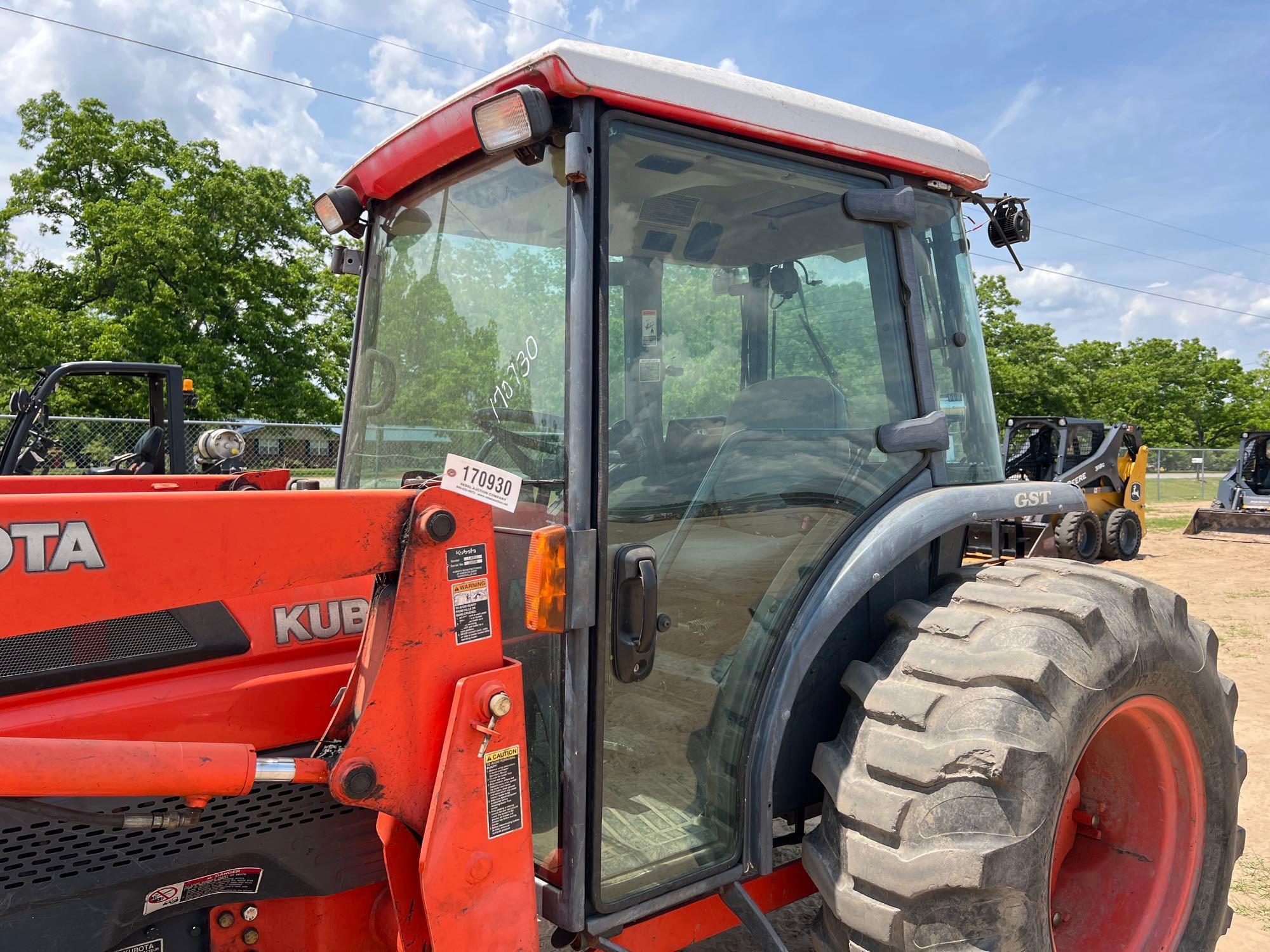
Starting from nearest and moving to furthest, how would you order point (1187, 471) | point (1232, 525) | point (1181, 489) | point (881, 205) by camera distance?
1. point (881, 205)
2. point (1232, 525)
3. point (1181, 489)
4. point (1187, 471)

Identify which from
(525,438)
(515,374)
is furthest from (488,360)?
(525,438)

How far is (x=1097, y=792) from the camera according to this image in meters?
2.66

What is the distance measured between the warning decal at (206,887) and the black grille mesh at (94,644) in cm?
46

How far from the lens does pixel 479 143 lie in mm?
2053

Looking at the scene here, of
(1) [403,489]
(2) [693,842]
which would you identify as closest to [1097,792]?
(2) [693,842]

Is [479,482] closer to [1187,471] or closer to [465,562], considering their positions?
[465,562]

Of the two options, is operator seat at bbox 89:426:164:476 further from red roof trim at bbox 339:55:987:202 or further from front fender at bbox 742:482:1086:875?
front fender at bbox 742:482:1086:875

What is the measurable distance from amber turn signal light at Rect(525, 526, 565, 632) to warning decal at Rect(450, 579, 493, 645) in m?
0.08

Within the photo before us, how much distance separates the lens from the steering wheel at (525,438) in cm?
196

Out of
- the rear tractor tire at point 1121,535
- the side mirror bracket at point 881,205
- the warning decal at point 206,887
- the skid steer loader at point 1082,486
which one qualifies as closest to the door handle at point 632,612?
the warning decal at point 206,887

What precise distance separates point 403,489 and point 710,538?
746 mm

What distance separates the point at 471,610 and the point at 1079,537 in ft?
39.3

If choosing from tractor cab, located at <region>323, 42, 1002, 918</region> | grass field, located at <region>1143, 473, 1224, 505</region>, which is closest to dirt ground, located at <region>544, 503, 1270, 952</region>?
tractor cab, located at <region>323, 42, 1002, 918</region>

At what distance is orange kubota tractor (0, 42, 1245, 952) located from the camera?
170cm
